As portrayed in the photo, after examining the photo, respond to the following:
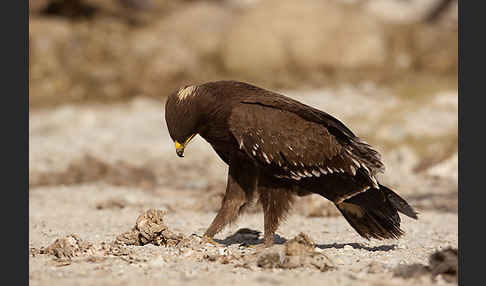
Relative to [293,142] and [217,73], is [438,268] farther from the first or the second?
[217,73]

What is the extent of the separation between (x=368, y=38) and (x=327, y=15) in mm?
1552

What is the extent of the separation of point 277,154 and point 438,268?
6.26ft

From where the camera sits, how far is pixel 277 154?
663 centimetres

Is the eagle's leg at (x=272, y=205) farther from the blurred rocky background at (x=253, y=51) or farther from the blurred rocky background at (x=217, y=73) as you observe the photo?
the blurred rocky background at (x=253, y=51)

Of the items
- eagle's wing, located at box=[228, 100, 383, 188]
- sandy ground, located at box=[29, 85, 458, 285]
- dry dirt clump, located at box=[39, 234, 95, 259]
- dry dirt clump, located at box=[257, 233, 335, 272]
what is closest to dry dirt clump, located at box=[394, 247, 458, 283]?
sandy ground, located at box=[29, 85, 458, 285]

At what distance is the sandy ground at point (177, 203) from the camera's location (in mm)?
5410

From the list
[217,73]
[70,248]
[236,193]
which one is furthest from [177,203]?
[217,73]

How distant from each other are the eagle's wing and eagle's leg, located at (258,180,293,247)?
20 centimetres

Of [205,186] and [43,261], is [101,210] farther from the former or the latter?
[43,261]

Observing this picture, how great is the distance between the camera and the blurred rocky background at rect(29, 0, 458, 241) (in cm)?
1416

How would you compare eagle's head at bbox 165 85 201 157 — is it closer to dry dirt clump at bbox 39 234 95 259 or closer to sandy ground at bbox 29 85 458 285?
sandy ground at bbox 29 85 458 285

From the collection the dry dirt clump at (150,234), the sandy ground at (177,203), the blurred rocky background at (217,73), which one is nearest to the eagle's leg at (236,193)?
the sandy ground at (177,203)

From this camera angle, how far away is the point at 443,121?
53.0ft

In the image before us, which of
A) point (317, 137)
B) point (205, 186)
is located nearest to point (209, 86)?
point (317, 137)
